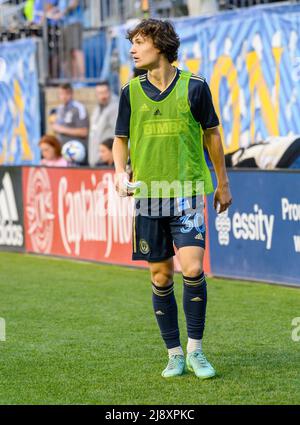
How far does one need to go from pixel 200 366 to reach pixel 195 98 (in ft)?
5.16

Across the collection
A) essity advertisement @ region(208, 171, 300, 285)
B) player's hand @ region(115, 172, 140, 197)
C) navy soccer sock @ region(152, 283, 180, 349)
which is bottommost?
Result: essity advertisement @ region(208, 171, 300, 285)

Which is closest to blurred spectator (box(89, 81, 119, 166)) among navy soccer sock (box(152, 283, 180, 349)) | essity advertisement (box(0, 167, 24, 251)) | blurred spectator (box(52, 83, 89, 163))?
blurred spectator (box(52, 83, 89, 163))

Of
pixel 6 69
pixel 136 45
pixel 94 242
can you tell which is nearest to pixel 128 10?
pixel 6 69

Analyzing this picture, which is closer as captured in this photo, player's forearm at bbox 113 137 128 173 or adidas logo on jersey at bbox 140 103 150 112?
adidas logo on jersey at bbox 140 103 150 112

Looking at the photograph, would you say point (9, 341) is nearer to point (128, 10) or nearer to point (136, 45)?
point (136, 45)

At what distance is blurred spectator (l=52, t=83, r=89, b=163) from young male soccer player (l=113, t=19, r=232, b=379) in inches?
383

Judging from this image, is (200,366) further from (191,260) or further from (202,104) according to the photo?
(202,104)

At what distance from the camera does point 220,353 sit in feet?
23.0

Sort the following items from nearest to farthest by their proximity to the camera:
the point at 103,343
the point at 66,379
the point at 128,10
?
the point at 66,379
the point at 103,343
the point at 128,10

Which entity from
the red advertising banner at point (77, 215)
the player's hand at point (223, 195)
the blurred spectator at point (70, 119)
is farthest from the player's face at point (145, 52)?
the blurred spectator at point (70, 119)

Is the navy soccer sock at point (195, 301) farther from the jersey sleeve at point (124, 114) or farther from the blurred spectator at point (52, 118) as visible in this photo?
the blurred spectator at point (52, 118)

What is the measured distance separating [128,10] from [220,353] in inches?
421

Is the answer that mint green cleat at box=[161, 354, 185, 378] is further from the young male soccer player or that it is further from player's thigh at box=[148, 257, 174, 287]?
player's thigh at box=[148, 257, 174, 287]

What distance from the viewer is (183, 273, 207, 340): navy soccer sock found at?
6145 millimetres
